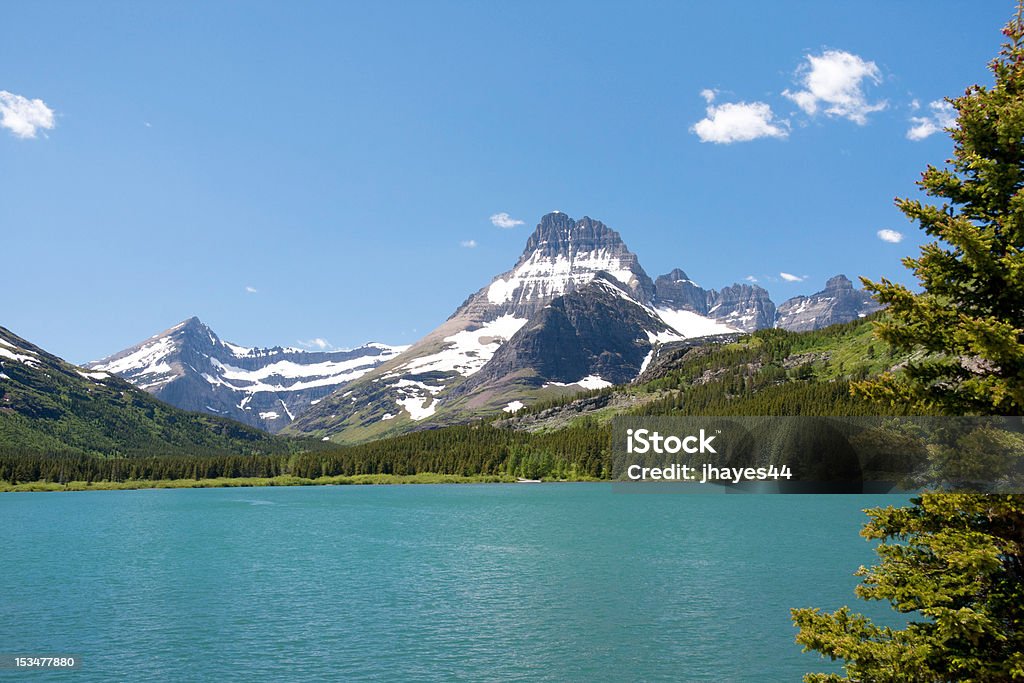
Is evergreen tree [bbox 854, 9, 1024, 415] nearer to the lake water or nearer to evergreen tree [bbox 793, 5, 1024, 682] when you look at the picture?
evergreen tree [bbox 793, 5, 1024, 682]

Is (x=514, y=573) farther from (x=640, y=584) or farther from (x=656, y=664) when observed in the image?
(x=656, y=664)

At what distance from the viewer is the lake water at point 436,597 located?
46656mm

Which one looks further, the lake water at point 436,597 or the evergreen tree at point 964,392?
the lake water at point 436,597

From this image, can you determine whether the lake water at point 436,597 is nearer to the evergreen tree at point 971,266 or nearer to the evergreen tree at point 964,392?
the evergreen tree at point 964,392

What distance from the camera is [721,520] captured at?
128625 mm

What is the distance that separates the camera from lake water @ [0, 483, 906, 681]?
46656mm

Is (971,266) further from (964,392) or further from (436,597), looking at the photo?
(436,597)

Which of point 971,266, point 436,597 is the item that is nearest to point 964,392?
point 971,266

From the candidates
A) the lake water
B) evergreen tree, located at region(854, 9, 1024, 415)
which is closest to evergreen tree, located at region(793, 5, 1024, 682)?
evergreen tree, located at region(854, 9, 1024, 415)

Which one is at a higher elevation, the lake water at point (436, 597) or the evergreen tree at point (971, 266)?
the evergreen tree at point (971, 266)

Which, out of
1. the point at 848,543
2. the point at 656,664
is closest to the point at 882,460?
the point at 656,664

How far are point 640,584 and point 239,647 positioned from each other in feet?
123

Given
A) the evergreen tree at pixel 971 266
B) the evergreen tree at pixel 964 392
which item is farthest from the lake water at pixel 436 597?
the evergreen tree at pixel 971 266

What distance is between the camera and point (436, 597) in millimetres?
67500
